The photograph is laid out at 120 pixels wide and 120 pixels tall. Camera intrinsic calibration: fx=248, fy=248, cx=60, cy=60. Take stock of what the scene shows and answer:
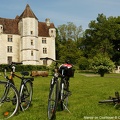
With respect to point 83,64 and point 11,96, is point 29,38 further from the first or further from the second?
point 11,96

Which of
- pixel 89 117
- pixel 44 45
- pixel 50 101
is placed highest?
pixel 44 45

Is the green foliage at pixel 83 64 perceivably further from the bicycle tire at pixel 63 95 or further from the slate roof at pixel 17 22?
the bicycle tire at pixel 63 95

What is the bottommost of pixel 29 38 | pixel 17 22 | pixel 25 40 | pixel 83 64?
pixel 83 64

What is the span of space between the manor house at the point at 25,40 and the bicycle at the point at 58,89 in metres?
52.2

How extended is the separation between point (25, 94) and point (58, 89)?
1.45 meters

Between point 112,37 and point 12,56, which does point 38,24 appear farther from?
point 112,37

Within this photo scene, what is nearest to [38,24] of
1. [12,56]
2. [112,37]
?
[12,56]

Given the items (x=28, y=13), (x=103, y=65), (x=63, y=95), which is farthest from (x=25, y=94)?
(x=28, y=13)

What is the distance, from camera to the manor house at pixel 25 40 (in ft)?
196

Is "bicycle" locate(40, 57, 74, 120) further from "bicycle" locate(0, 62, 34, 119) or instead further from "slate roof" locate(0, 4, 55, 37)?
"slate roof" locate(0, 4, 55, 37)

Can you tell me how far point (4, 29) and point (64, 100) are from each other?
55.7 m

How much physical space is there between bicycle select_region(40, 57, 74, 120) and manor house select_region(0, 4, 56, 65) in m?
52.2

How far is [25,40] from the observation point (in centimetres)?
5978

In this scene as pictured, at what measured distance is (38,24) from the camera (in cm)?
6412
